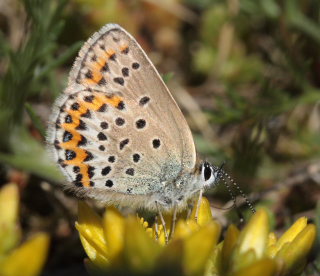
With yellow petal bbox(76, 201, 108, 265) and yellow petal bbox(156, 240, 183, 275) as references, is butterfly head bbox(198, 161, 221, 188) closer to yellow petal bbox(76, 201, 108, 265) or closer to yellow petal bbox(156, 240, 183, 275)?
yellow petal bbox(76, 201, 108, 265)

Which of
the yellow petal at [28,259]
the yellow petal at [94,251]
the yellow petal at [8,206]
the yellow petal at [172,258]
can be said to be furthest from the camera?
the yellow petal at [94,251]

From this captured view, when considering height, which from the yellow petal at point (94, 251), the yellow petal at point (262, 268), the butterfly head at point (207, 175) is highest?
the yellow petal at point (262, 268)

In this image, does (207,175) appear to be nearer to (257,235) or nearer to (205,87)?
(257,235)

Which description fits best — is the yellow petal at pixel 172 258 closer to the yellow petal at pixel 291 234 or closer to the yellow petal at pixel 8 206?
the yellow petal at pixel 8 206

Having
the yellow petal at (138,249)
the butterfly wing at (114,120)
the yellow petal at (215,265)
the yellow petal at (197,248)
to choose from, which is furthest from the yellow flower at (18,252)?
the butterfly wing at (114,120)

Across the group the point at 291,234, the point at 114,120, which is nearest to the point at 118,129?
the point at 114,120

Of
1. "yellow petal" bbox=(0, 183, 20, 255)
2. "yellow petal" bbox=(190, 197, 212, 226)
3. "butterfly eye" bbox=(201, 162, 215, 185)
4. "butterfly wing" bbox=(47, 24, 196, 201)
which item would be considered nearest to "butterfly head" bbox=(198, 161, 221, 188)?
"butterfly eye" bbox=(201, 162, 215, 185)

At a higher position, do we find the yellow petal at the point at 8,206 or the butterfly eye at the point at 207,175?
the yellow petal at the point at 8,206
